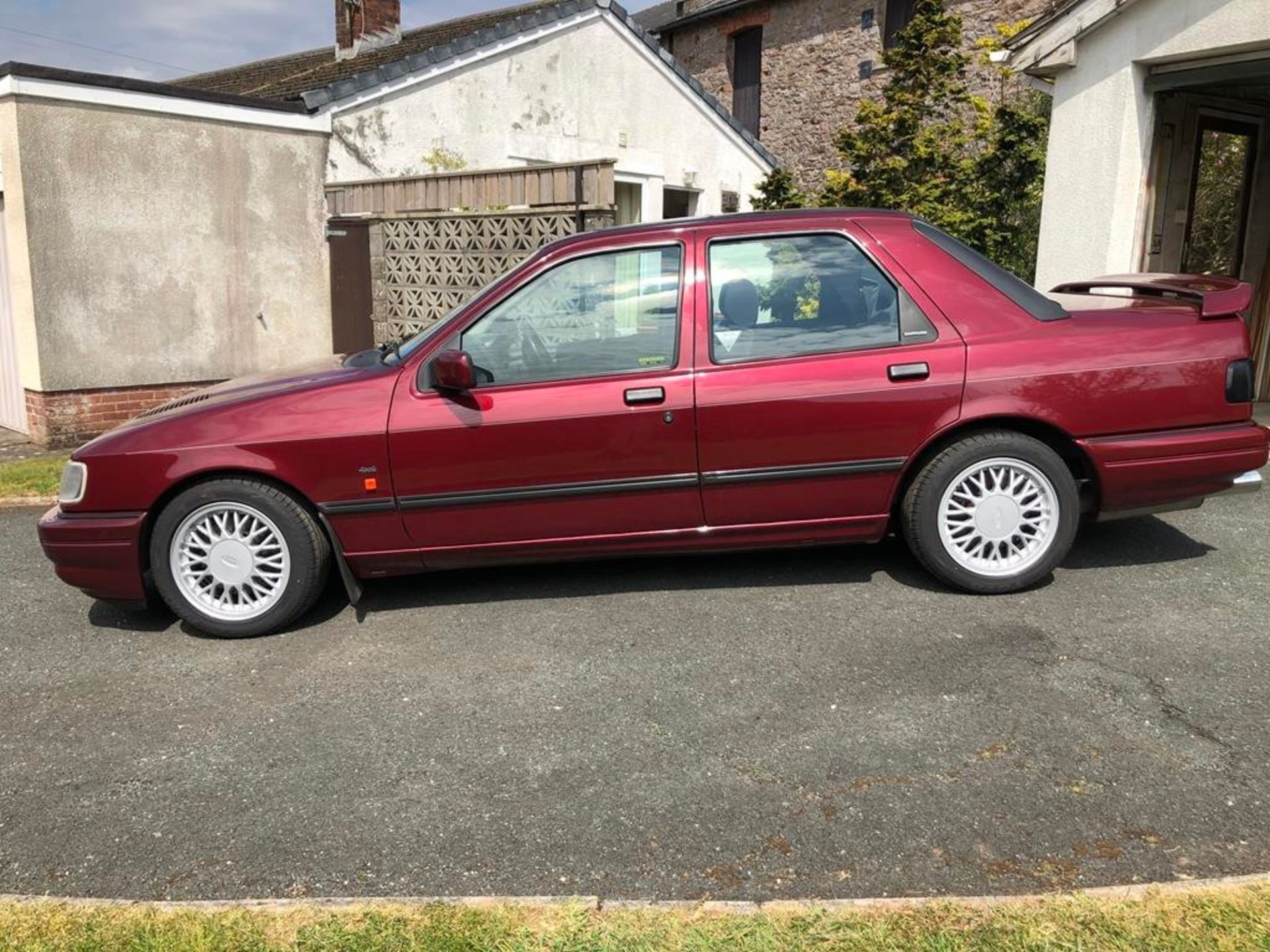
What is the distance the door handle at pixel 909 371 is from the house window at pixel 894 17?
16.4 m

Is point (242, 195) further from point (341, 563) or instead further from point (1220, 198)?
point (1220, 198)

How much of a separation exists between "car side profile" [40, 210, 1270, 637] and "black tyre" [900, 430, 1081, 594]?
0.01 meters

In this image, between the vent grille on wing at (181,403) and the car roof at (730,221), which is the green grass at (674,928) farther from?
the car roof at (730,221)

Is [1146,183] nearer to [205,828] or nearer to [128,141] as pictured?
[205,828]

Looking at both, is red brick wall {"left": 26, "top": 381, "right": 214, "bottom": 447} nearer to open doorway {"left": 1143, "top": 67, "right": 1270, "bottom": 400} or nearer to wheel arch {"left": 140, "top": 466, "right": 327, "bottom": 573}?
wheel arch {"left": 140, "top": 466, "right": 327, "bottom": 573}

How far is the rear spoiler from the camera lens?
4.42 m

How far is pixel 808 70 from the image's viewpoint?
21.1 metres

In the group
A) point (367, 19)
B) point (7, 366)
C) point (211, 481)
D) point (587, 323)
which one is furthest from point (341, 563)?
point (367, 19)

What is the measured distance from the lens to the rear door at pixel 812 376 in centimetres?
432

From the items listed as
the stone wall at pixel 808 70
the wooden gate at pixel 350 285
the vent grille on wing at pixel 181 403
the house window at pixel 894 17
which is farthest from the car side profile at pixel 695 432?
the stone wall at pixel 808 70

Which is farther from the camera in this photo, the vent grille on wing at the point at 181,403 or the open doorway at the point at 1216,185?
the open doorway at the point at 1216,185

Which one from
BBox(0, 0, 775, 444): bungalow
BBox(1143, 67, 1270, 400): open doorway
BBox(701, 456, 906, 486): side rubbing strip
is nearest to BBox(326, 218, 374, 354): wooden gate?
BBox(0, 0, 775, 444): bungalow

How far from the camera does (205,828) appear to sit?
2988 millimetres

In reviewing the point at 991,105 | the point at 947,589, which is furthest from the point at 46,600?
the point at 991,105
